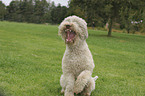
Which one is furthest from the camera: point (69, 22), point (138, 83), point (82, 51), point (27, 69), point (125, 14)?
point (125, 14)

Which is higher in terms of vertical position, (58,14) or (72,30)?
(58,14)

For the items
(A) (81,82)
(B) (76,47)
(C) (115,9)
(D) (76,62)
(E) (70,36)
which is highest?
(C) (115,9)

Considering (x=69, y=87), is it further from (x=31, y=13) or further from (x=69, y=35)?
(x=31, y=13)

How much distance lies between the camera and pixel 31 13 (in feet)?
295

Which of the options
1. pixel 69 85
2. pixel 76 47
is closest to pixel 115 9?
pixel 76 47

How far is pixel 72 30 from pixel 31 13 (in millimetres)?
90542

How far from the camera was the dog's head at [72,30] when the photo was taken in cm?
330

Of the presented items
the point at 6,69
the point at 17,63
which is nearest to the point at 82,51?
the point at 6,69

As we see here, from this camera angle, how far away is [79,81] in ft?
11.1

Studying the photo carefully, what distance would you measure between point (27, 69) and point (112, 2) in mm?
19677

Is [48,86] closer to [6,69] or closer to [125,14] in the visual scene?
[6,69]

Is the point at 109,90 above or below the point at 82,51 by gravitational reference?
below

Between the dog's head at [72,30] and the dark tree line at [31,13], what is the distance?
8372 centimetres

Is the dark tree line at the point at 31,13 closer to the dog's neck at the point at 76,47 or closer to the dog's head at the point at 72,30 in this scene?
the dog's neck at the point at 76,47
